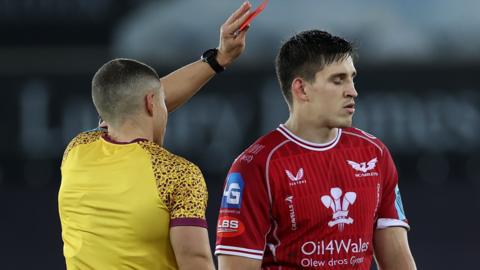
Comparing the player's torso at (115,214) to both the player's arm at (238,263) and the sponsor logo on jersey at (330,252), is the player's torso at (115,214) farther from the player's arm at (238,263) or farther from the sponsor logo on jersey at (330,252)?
the sponsor logo on jersey at (330,252)

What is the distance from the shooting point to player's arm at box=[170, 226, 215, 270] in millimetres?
3711

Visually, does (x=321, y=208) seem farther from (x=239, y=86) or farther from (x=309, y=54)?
(x=239, y=86)

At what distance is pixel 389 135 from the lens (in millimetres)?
8852

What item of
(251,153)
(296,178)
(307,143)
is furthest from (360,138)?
(251,153)

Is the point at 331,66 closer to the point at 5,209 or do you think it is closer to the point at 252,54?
the point at 252,54

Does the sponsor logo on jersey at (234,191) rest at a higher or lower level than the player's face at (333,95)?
lower

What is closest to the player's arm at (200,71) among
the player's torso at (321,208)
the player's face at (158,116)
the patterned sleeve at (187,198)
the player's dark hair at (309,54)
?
the player's dark hair at (309,54)

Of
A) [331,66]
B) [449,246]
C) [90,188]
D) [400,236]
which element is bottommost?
[449,246]

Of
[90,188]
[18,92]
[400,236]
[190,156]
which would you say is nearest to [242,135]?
[190,156]

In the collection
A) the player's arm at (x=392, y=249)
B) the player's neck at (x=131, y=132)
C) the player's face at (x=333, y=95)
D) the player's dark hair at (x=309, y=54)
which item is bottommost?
the player's arm at (x=392, y=249)

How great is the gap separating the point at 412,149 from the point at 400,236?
4.48 m

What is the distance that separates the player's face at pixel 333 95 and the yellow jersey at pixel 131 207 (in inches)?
28.4

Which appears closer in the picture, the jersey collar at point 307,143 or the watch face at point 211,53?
the jersey collar at point 307,143

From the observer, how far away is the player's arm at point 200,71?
449 cm
